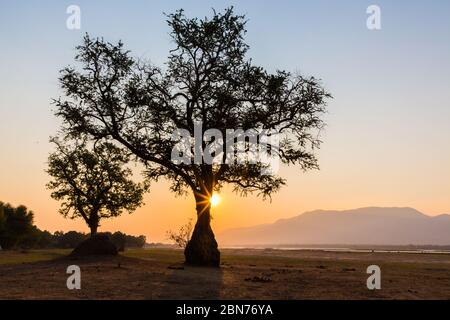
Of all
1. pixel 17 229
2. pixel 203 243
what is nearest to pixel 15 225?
pixel 17 229

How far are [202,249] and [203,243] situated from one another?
1.62 ft

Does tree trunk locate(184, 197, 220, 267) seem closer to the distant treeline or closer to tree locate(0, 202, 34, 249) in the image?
the distant treeline

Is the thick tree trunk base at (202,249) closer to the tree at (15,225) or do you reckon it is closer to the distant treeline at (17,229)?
the distant treeline at (17,229)

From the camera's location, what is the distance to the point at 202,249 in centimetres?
3872

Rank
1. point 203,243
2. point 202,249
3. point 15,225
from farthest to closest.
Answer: point 15,225 → point 203,243 → point 202,249

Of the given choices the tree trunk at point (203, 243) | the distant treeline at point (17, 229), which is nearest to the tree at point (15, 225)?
the distant treeline at point (17, 229)

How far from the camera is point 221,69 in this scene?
37.8m

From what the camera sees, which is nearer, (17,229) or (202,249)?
(202,249)

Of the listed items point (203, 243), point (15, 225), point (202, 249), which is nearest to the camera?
point (202, 249)

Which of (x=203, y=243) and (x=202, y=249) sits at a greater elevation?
(x=203, y=243)

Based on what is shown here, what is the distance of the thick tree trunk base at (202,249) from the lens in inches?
1517

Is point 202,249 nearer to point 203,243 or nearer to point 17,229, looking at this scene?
point 203,243
